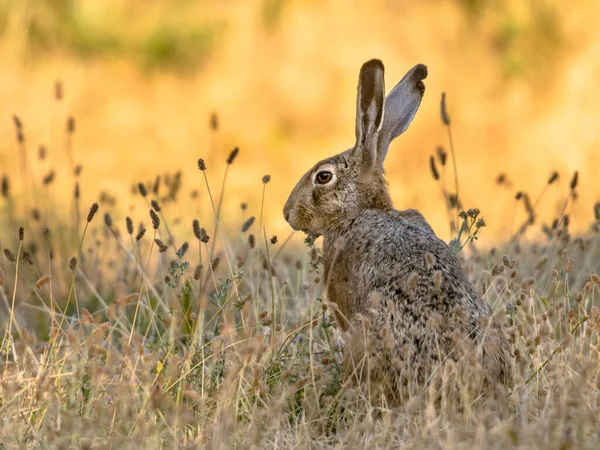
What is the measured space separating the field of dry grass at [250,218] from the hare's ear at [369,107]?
487 mm

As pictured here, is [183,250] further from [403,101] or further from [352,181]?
[403,101]

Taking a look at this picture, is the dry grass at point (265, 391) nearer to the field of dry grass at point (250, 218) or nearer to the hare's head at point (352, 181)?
the field of dry grass at point (250, 218)

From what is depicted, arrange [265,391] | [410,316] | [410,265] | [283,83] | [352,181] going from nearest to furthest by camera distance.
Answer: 1. [265,391]
2. [410,316]
3. [410,265]
4. [352,181]
5. [283,83]

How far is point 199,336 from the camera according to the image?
471 centimetres

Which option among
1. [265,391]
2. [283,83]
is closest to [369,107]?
[265,391]

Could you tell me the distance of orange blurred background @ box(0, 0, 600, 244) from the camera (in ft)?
43.2

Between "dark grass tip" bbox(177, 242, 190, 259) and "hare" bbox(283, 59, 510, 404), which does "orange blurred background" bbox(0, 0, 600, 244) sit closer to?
"hare" bbox(283, 59, 510, 404)

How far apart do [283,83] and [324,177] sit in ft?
33.4

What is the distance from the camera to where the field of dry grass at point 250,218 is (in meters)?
4.21

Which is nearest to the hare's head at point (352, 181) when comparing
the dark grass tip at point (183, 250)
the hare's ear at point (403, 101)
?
the hare's ear at point (403, 101)

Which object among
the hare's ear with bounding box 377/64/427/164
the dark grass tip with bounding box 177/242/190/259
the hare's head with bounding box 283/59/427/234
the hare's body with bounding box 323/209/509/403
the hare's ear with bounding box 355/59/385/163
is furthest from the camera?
the hare's ear with bounding box 377/64/427/164

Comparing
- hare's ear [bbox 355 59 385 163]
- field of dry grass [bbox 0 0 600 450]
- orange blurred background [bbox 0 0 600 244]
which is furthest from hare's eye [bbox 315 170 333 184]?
orange blurred background [bbox 0 0 600 244]

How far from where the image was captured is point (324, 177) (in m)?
5.60

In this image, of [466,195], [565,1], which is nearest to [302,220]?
[466,195]
